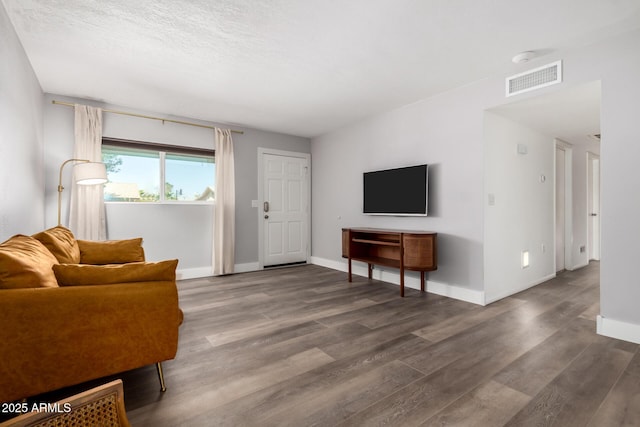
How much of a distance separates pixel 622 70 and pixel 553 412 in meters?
2.66

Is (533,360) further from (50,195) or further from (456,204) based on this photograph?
(50,195)

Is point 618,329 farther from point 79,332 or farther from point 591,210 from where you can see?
point 591,210

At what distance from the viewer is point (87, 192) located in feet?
12.8

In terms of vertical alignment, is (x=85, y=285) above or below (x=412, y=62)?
below

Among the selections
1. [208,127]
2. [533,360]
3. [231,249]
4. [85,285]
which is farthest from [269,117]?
[533,360]

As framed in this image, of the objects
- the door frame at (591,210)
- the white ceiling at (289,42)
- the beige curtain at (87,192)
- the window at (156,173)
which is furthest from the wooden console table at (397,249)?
the door frame at (591,210)

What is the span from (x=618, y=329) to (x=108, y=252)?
4.68 m

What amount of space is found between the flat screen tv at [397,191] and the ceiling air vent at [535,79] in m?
1.20

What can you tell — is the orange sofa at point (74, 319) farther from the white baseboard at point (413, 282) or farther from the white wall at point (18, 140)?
the white baseboard at point (413, 282)

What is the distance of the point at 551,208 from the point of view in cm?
451

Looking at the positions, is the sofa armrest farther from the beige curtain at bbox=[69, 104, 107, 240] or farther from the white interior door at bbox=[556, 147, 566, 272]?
the white interior door at bbox=[556, 147, 566, 272]

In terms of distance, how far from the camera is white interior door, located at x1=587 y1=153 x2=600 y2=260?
222 inches

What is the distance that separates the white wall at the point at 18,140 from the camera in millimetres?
2270

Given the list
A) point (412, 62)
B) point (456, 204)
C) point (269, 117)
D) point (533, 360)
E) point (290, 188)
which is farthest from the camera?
point (290, 188)
